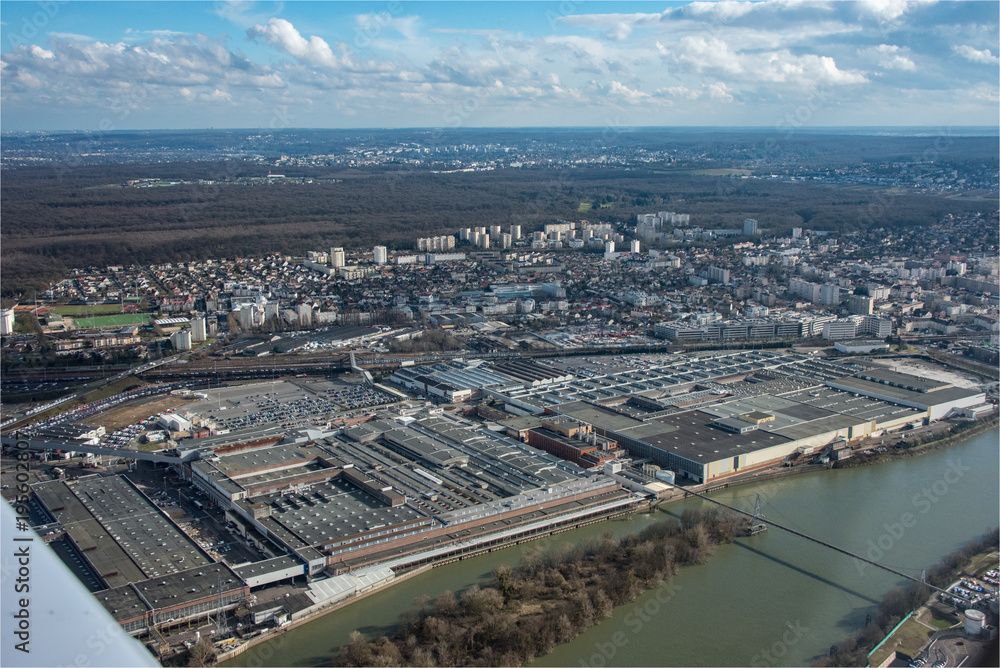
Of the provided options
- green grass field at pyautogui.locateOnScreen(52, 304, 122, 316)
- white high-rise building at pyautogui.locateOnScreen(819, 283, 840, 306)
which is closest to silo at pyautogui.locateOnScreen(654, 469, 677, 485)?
white high-rise building at pyautogui.locateOnScreen(819, 283, 840, 306)

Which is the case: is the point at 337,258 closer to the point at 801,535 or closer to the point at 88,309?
the point at 88,309

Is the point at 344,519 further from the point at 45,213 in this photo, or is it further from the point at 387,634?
the point at 45,213

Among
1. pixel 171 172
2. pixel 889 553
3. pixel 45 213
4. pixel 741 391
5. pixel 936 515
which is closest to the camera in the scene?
pixel 889 553

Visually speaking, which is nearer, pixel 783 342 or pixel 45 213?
pixel 783 342

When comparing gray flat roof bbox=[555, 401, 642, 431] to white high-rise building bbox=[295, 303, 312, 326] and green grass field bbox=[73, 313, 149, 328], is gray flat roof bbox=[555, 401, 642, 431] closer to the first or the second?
white high-rise building bbox=[295, 303, 312, 326]

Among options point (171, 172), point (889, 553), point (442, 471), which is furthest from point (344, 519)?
point (171, 172)

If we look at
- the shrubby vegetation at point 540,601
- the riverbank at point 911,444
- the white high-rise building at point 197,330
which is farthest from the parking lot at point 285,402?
the riverbank at point 911,444
